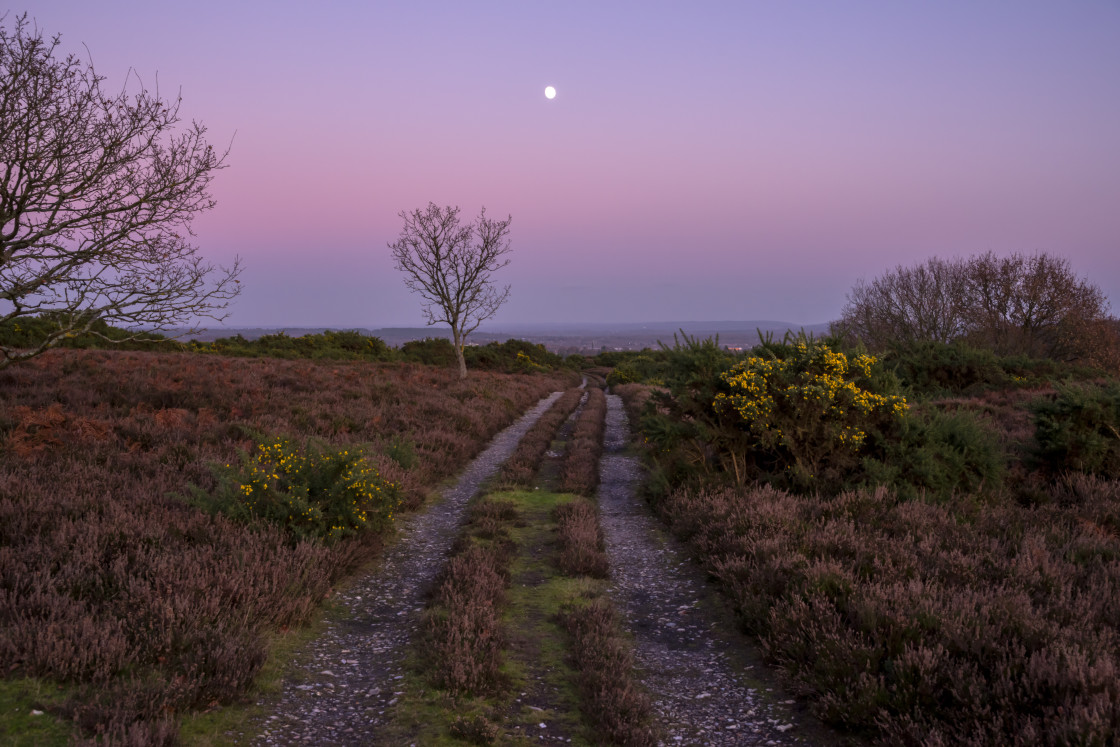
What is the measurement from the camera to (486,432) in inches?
730

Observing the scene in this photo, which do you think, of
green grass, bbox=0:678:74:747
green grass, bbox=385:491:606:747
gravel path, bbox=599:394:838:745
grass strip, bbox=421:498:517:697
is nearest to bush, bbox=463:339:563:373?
gravel path, bbox=599:394:838:745

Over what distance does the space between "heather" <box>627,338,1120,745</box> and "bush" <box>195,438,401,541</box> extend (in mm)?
4498

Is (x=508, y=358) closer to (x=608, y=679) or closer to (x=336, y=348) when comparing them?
(x=336, y=348)

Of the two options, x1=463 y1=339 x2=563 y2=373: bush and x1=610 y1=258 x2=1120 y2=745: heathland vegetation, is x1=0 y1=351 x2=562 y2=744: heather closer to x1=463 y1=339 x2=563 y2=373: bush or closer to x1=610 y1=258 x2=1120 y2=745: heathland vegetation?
x1=610 y1=258 x2=1120 y2=745: heathland vegetation

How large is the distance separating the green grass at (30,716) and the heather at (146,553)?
82mm

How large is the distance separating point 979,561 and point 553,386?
1419 inches

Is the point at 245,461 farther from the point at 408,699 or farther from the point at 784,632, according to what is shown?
the point at 784,632

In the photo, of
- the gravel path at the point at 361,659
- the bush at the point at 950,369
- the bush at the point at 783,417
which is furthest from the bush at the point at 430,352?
the gravel path at the point at 361,659

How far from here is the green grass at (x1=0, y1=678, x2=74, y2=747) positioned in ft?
11.8

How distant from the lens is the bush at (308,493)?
7.37 m

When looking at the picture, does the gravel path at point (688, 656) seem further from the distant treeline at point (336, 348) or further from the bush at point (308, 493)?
the distant treeline at point (336, 348)

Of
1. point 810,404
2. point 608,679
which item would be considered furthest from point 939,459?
point 608,679

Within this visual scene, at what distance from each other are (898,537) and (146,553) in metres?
8.47

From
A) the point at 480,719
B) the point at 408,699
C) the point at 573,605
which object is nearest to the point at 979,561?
the point at 573,605
